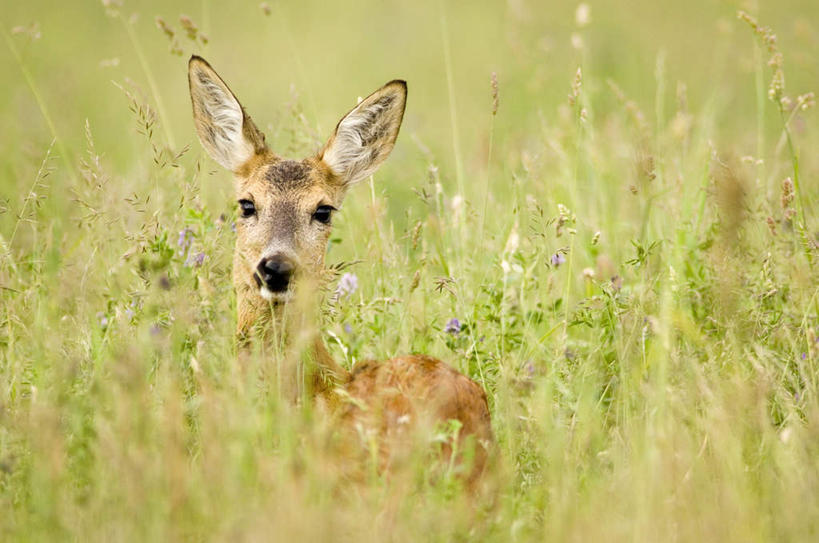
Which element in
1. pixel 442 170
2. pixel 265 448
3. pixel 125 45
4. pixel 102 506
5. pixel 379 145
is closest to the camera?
pixel 102 506

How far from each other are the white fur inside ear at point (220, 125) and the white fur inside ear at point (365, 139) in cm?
43

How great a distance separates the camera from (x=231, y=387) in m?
3.62

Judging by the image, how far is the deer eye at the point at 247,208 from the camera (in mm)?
5000

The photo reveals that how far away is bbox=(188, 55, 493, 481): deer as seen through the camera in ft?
12.2

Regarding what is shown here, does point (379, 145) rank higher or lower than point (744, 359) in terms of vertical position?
higher

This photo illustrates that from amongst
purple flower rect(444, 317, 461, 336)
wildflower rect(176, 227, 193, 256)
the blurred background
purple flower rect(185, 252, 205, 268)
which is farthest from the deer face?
the blurred background

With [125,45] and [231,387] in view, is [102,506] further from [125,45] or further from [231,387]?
[125,45]

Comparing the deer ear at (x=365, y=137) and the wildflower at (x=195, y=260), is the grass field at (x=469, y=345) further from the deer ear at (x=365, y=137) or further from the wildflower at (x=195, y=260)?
the deer ear at (x=365, y=137)

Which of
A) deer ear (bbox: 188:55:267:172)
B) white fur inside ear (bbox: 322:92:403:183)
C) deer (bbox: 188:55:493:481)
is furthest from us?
white fur inside ear (bbox: 322:92:403:183)

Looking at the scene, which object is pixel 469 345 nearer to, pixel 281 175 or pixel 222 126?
pixel 281 175

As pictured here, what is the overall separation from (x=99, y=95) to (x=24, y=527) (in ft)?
26.7

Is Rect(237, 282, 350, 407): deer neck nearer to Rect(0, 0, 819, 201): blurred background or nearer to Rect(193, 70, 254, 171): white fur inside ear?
Rect(193, 70, 254, 171): white fur inside ear

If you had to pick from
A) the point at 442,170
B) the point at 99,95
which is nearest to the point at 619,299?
the point at 442,170

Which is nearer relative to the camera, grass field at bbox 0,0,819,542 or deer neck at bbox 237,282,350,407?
grass field at bbox 0,0,819,542
